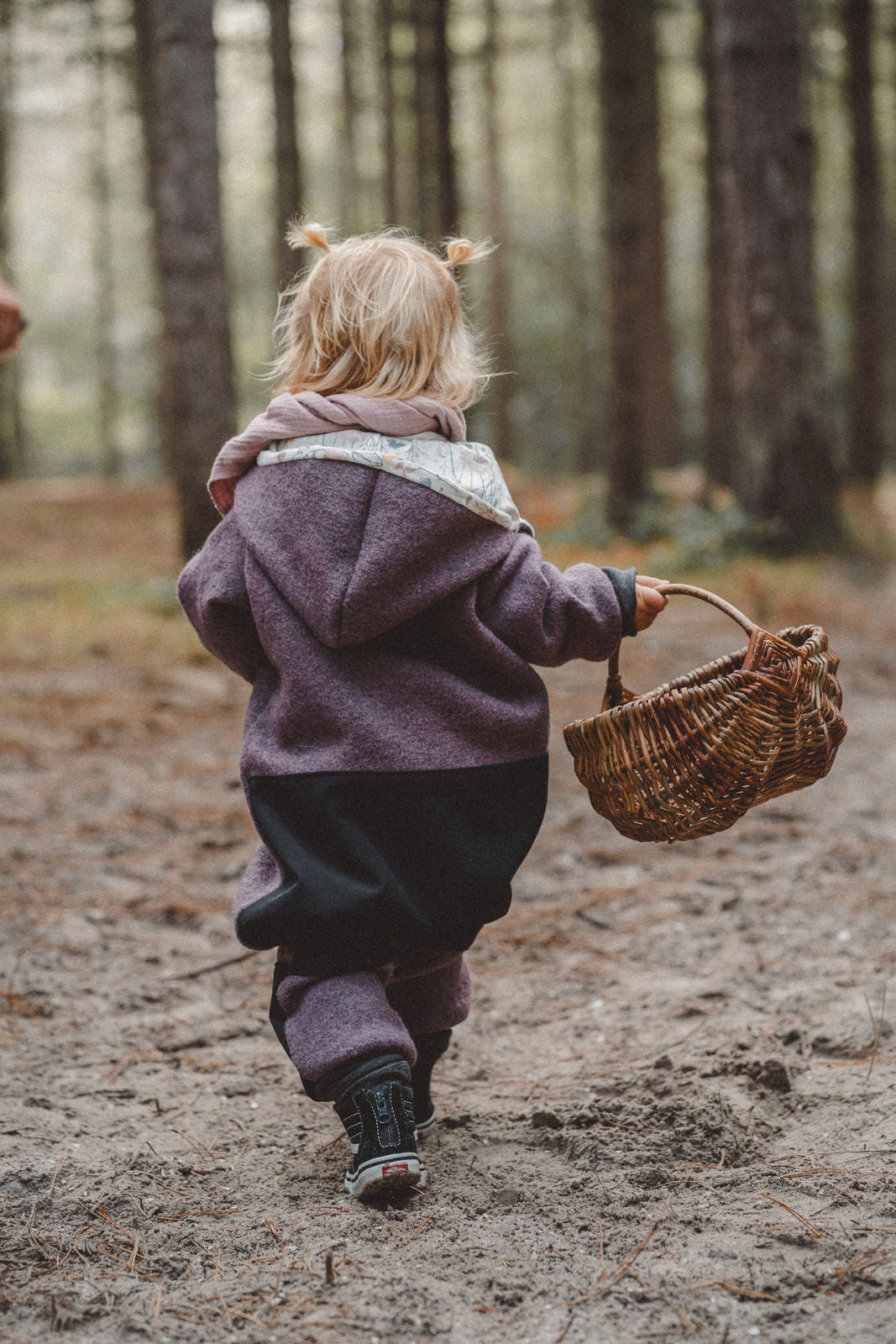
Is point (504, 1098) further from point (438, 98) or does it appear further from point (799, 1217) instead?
point (438, 98)

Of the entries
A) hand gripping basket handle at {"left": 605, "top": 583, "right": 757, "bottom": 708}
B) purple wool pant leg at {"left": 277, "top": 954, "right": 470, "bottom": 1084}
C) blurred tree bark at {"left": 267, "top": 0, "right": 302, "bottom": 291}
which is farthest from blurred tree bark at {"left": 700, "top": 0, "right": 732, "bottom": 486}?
purple wool pant leg at {"left": 277, "top": 954, "right": 470, "bottom": 1084}

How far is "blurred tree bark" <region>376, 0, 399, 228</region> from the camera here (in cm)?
1515

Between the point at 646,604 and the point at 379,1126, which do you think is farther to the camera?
the point at 646,604

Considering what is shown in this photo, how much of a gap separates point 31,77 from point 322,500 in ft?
66.5

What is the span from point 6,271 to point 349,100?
6.95m

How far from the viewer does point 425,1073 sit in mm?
2504

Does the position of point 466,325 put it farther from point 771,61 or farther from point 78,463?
point 78,463

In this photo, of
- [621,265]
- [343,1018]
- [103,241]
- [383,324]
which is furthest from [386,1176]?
[103,241]

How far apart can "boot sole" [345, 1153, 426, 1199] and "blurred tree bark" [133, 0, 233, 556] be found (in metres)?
6.36

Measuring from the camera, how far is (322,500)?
2213 millimetres

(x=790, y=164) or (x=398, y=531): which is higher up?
(x=790, y=164)

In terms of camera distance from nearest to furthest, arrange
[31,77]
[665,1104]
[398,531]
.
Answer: [398,531] < [665,1104] < [31,77]

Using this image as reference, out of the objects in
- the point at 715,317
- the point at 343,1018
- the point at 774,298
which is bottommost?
the point at 343,1018

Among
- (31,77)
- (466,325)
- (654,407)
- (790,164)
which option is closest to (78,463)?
(31,77)
